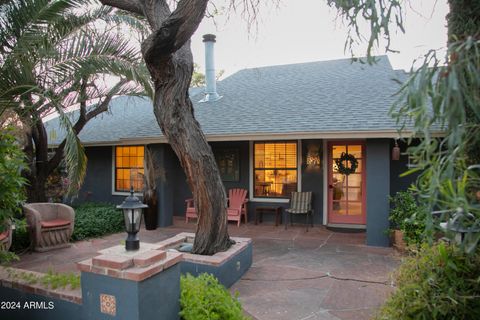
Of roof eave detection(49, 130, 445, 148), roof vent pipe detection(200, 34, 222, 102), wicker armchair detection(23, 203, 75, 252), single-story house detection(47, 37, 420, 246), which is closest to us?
wicker armchair detection(23, 203, 75, 252)

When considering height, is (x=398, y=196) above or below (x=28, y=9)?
below

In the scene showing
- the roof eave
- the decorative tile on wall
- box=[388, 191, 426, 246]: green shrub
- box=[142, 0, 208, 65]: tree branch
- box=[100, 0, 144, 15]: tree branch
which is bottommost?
the decorative tile on wall

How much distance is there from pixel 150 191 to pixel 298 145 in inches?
149

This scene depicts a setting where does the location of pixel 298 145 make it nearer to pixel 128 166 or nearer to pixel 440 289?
pixel 128 166

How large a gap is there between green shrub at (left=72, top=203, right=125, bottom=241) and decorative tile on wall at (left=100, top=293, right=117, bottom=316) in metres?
5.01

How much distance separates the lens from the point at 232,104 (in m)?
9.69

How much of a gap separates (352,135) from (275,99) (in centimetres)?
315

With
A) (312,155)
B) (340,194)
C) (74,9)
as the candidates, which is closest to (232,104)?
(312,155)

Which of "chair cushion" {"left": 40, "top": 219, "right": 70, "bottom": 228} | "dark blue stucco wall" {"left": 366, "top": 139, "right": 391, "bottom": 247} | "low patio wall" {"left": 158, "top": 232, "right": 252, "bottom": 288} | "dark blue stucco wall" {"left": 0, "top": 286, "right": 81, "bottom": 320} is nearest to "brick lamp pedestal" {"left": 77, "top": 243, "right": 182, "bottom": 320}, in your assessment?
"dark blue stucco wall" {"left": 0, "top": 286, "right": 81, "bottom": 320}

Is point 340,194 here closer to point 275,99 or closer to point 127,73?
point 275,99

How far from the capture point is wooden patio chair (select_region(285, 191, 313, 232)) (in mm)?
7905

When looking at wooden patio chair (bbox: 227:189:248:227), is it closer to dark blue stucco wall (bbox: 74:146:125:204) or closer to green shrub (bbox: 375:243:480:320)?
dark blue stucco wall (bbox: 74:146:125:204)

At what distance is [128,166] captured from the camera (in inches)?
415

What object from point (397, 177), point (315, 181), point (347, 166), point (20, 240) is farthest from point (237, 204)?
point (20, 240)
